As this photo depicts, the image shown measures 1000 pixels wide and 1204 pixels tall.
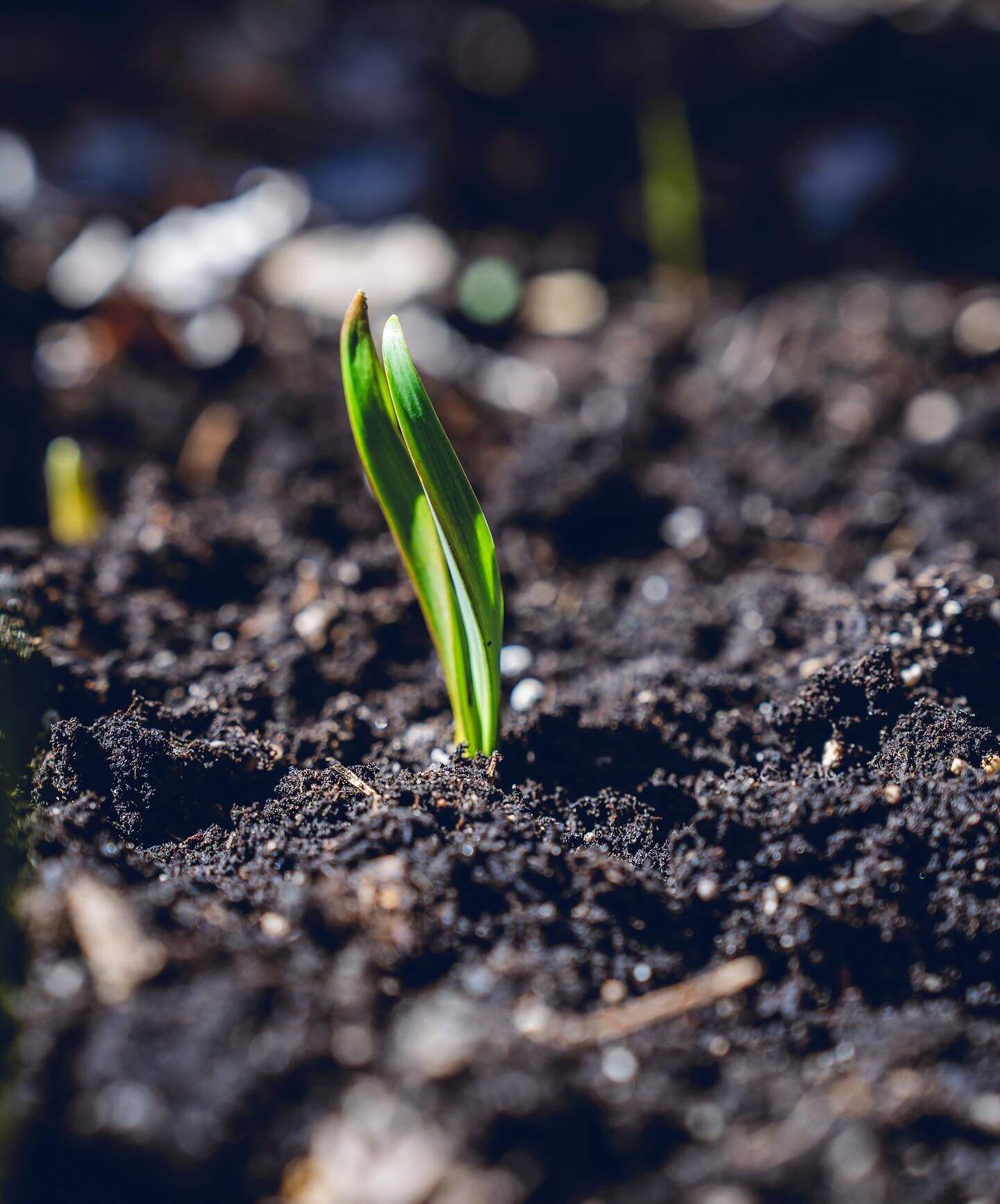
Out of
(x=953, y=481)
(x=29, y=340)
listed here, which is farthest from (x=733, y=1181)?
(x=29, y=340)

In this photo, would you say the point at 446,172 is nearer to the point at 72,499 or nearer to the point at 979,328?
the point at 979,328

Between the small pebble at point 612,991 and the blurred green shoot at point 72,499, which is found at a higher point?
the blurred green shoot at point 72,499

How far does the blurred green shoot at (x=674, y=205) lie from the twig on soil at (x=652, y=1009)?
1.88 metres

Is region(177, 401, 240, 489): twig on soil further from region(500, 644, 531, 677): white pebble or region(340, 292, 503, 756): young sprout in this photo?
region(340, 292, 503, 756): young sprout

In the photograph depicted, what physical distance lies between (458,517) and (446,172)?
2191 mm

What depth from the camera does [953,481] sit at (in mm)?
1661

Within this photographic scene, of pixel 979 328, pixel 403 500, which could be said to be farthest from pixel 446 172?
pixel 403 500

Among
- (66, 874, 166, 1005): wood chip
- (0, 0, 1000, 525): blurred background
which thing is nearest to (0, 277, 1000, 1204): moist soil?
(66, 874, 166, 1005): wood chip

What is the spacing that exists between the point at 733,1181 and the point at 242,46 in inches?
132

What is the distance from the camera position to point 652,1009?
785mm

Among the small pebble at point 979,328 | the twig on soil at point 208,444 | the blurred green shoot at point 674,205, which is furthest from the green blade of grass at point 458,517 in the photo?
the blurred green shoot at point 674,205

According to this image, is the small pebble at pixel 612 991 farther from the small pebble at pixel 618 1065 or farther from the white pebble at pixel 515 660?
the white pebble at pixel 515 660

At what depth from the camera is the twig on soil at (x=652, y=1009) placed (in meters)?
0.74

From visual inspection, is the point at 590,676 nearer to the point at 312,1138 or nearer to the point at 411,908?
the point at 411,908
